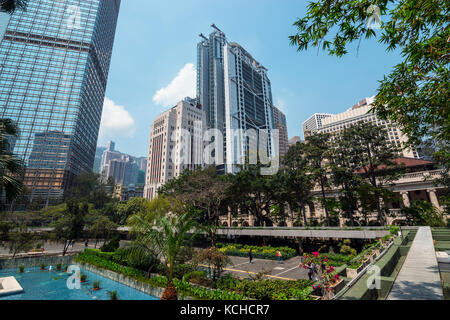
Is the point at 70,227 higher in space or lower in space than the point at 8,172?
lower

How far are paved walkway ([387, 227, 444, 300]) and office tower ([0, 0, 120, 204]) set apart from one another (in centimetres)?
8918

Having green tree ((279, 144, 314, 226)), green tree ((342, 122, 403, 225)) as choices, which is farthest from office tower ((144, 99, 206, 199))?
green tree ((342, 122, 403, 225))

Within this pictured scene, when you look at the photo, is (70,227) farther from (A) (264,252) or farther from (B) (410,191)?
(B) (410,191)

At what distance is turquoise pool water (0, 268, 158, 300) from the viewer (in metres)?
15.1

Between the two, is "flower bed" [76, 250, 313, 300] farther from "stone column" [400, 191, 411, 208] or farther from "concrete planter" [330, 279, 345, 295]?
"stone column" [400, 191, 411, 208]

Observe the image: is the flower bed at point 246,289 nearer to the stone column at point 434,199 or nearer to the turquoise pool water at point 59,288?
the turquoise pool water at point 59,288

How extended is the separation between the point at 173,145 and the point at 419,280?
94.8 metres

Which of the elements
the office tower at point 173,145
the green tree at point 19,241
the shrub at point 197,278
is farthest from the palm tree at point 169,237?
the office tower at point 173,145

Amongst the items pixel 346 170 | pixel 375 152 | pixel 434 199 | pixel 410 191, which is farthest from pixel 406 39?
pixel 410 191

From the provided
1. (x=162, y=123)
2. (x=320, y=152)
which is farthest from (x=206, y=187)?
(x=162, y=123)

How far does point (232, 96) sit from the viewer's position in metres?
115

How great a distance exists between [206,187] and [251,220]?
78.7ft

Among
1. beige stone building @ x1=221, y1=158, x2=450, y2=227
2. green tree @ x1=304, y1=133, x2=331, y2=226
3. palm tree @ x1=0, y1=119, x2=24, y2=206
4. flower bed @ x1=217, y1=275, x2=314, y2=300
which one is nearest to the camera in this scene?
palm tree @ x1=0, y1=119, x2=24, y2=206

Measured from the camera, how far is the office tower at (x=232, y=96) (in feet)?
367
